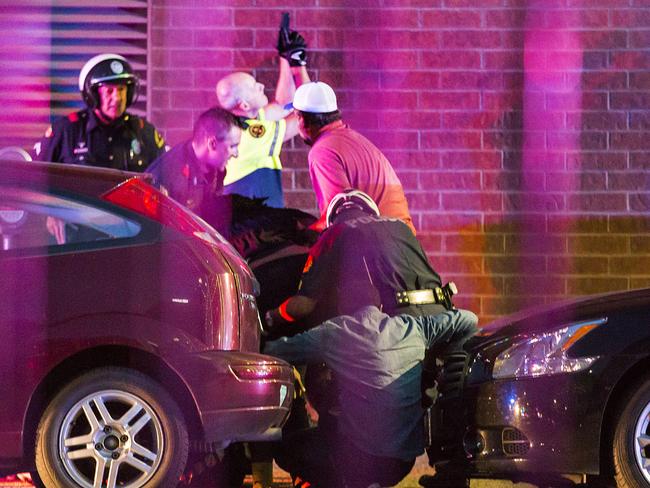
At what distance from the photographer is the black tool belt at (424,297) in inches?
307

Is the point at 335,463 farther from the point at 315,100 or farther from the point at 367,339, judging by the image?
the point at 315,100

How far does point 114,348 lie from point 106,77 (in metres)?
3.53

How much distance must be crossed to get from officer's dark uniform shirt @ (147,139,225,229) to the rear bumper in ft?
8.17

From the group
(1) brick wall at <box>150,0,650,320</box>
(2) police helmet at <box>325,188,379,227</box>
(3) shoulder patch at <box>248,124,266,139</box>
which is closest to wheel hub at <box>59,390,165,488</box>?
(2) police helmet at <box>325,188,379,227</box>

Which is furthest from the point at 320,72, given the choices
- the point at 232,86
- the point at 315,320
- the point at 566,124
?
the point at 315,320

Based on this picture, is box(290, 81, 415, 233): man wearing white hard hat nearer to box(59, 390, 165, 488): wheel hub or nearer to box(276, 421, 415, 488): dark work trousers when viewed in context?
box(276, 421, 415, 488): dark work trousers

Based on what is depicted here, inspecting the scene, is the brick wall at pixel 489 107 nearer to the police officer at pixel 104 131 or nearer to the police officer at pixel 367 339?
the police officer at pixel 104 131

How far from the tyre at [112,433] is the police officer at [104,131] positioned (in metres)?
3.25

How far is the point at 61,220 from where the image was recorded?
260 inches

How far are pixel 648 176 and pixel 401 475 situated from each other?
4.33 metres

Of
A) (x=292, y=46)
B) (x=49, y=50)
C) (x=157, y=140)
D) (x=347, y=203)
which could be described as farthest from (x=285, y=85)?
(x=347, y=203)

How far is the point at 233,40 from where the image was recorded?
10.7 m

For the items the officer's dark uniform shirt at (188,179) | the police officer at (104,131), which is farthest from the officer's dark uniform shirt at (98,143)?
the officer's dark uniform shirt at (188,179)

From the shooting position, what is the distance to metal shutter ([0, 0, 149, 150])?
10.7 metres
